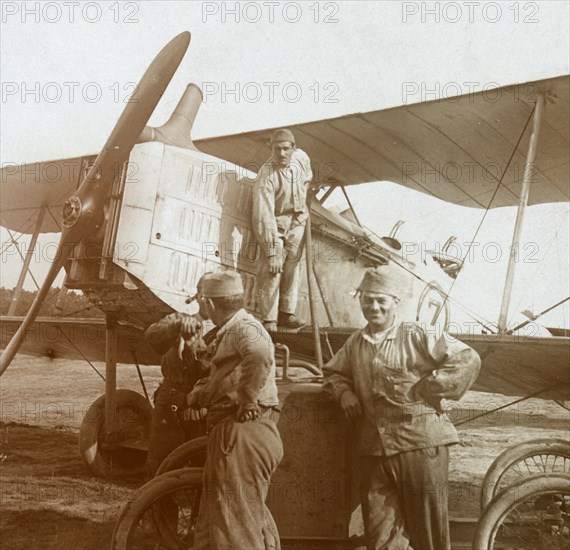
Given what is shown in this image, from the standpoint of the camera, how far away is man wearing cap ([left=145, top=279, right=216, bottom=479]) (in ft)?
11.3

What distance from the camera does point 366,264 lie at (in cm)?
539

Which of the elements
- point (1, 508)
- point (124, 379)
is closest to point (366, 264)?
point (1, 508)

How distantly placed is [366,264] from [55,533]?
329 cm

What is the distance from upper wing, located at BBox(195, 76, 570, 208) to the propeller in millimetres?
1898

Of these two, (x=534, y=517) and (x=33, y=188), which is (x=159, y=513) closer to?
(x=534, y=517)

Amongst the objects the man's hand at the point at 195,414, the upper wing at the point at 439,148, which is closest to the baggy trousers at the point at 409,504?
the man's hand at the point at 195,414

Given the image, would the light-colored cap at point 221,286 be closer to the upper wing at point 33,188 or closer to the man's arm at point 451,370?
the man's arm at point 451,370

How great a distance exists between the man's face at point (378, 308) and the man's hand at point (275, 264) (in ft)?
3.38

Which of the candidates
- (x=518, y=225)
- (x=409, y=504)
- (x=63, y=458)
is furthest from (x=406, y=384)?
(x=63, y=458)

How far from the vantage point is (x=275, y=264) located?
387 cm

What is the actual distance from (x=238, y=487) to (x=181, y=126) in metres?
2.65

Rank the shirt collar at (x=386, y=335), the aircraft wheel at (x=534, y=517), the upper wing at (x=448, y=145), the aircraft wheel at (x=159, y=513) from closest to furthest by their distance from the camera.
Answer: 1. the aircraft wheel at (x=159, y=513)
2. the aircraft wheel at (x=534, y=517)
3. the shirt collar at (x=386, y=335)
4. the upper wing at (x=448, y=145)

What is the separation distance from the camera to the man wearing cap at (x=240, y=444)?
7.85 ft

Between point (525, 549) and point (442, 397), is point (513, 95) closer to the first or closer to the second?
point (442, 397)
